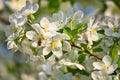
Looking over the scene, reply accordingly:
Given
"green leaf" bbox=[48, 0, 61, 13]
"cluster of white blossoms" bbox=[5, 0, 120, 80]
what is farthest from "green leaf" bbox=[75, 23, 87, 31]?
"green leaf" bbox=[48, 0, 61, 13]

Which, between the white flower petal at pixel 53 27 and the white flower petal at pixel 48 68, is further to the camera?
the white flower petal at pixel 48 68

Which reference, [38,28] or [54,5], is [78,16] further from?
[54,5]

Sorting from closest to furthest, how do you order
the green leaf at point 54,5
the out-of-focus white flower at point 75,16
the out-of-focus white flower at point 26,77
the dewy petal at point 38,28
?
1. the dewy petal at point 38,28
2. the out-of-focus white flower at point 75,16
3. the green leaf at point 54,5
4. the out-of-focus white flower at point 26,77

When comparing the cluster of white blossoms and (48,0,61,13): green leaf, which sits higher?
(48,0,61,13): green leaf

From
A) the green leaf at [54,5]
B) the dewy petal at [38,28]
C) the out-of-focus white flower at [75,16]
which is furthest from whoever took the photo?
the green leaf at [54,5]

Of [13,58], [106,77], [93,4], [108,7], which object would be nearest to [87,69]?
[106,77]

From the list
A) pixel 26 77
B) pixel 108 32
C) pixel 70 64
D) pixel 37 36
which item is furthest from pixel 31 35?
pixel 26 77

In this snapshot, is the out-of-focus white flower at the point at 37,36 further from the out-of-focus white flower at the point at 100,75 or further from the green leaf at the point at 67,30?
the out-of-focus white flower at the point at 100,75

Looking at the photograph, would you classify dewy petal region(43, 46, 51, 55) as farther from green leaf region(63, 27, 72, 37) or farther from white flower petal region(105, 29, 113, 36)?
white flower petal region(105, 29, 113, 36)

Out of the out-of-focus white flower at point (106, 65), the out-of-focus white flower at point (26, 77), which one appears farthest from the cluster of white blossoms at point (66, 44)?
the out-of-focus white flower at point (26, 77)
